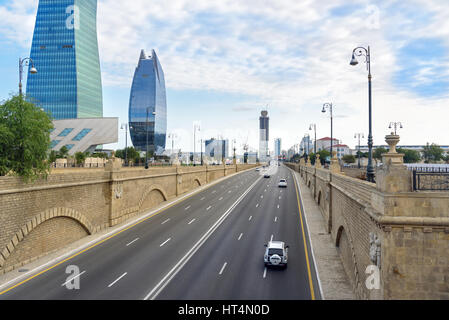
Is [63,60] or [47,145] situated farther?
[63,60]

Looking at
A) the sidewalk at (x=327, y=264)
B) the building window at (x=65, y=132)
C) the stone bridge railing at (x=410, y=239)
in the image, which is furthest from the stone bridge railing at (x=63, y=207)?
the building window at (x=65, y=132)

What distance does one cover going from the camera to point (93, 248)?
2438 cm

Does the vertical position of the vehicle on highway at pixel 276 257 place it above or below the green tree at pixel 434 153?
below

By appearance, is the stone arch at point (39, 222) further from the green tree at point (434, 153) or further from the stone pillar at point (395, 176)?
the green tree at point (434, 153)

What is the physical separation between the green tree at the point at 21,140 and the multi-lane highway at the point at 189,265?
7003 mm

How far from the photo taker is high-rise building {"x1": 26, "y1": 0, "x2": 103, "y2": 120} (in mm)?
124250

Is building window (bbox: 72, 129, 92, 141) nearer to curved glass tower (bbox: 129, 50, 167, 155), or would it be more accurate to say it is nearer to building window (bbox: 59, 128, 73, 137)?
building window (bbox: 59, 128, 73, 137)

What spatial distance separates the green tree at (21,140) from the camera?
19.4 m

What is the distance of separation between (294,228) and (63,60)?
129 m
